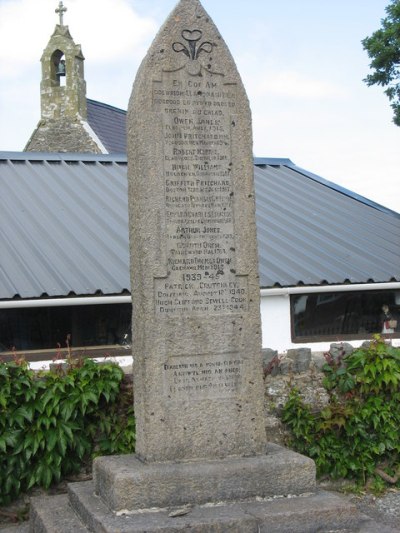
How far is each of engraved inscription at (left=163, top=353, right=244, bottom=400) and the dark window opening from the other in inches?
216

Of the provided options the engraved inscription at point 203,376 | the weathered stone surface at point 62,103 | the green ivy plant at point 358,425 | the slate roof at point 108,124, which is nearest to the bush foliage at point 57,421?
the engraved inscription at point 203,376

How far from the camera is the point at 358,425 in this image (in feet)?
23.3

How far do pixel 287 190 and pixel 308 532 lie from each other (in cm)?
1160

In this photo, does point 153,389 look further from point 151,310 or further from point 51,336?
point 51,336

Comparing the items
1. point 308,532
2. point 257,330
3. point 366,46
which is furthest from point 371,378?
point 366,46

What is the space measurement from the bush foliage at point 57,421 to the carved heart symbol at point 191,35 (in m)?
2.75

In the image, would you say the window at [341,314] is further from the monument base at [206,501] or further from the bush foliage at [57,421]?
the monument base at [206,501]

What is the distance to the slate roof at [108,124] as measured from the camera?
2520cm

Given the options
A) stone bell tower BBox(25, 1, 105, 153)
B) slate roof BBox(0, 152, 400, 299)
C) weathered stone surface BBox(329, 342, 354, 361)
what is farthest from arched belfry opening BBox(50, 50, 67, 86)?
weathered stone surface BBox(329, 342, 354, 361)

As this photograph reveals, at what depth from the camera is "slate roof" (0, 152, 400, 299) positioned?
1124 cm

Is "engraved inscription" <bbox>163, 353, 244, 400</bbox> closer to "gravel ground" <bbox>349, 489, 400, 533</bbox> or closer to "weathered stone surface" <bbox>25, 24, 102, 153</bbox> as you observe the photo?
"gravel ground" <bbox>349, 489, 400, 533</bbox>

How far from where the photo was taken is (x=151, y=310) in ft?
17.1

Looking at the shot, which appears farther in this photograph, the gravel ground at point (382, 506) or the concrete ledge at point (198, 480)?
the gravel ground at point (382, 506)

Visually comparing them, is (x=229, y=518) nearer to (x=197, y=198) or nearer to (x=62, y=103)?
(x=197, y=198)
